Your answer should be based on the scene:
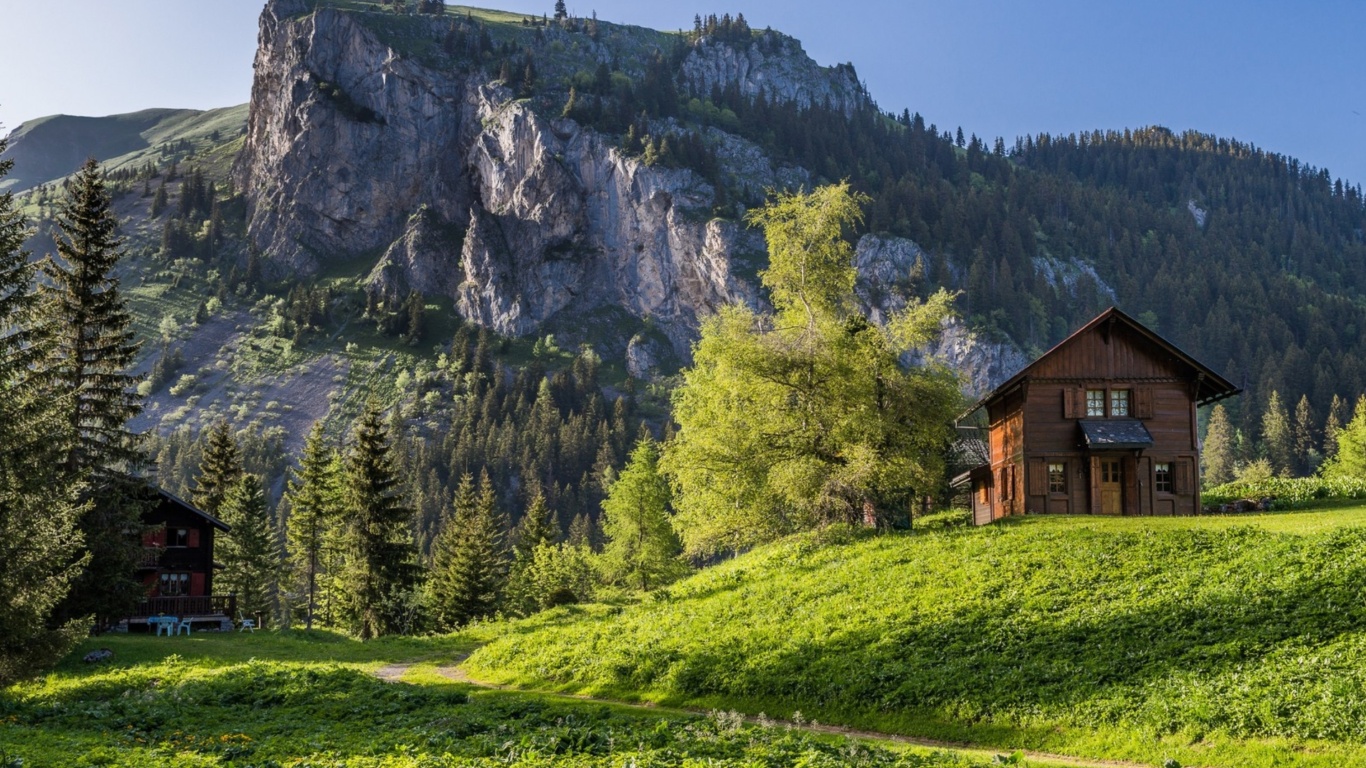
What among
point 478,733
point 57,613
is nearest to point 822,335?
point 478,733

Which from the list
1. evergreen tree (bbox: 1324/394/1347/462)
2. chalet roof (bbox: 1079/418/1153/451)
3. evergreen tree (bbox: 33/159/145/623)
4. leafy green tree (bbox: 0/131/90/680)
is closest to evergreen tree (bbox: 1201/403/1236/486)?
evergreen tree (bbox: 1324/394/1347/462)

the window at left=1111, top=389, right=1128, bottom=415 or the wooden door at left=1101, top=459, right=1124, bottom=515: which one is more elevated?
the window at left=1111, top=389, right=1128, bottom=415

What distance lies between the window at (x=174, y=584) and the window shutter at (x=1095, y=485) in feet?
168

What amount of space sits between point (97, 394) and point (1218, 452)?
15312cm

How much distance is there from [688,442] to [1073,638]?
22.6m

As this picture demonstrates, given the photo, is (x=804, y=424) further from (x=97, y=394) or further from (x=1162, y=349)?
(x=97, y=394)

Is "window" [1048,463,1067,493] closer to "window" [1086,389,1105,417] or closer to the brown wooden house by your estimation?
the brown wooden house

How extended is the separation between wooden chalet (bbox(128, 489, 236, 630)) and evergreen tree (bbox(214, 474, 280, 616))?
7.96m

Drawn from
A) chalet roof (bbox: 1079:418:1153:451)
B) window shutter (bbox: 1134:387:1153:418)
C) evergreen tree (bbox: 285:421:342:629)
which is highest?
window shutter (bbox: 1134:387:1153:418)

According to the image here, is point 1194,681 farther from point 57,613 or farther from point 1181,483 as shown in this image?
point 57,613

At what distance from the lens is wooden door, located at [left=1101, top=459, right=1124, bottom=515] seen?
45.9 meters

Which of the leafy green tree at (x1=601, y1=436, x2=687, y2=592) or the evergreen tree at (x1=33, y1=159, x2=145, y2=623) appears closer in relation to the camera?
the evergreen tree at (x1=33, y1=159, x2=145, y2=623)

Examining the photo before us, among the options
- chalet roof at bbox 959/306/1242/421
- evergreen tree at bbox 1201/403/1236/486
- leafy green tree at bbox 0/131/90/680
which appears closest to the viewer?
leafy green tree at bbox 0/131/90/680

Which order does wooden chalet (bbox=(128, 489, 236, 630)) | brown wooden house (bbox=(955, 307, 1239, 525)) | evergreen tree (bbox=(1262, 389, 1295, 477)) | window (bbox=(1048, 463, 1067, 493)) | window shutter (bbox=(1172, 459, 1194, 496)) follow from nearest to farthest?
1. window shutter (bbox=(1172, 459, 1194, 496))
2. brown wooden house (bbox=(955, 307, 1239, 525))
3. window (bbox=(1048, 463, 1067, 493))
4. wooden chalet (bbox=(128, 489, 236, 630))
5. evergreen tree (bbox=(1262, 389, 1295, 477))
